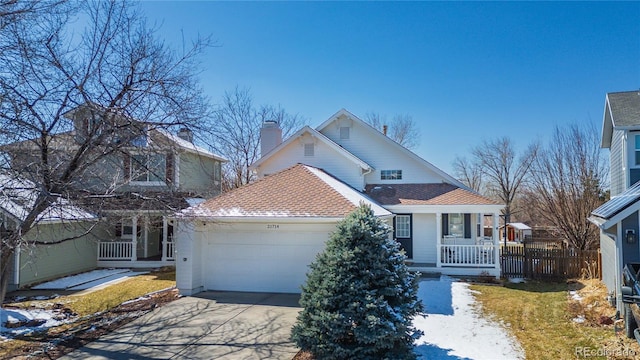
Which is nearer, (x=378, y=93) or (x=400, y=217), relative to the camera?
(x=400, y=217)

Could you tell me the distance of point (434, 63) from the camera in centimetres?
1648

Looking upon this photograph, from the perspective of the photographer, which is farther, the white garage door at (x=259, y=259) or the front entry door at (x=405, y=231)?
the front entry door at (x=405, y=231)

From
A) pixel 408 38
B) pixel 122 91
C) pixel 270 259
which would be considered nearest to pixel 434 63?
pixel 408 38

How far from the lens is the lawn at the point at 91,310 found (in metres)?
7.62

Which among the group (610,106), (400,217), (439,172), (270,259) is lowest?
(270,259)

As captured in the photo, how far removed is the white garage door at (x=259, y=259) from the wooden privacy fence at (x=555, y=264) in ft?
28.8

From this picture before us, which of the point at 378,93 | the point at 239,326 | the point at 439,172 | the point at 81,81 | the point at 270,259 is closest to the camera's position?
the point at 81,81

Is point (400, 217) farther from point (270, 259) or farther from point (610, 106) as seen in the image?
point (610, 106)

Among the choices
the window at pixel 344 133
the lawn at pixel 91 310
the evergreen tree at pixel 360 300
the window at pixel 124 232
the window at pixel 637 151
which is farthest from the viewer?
the window at pixel 124 232

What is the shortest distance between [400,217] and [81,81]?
44.3ft

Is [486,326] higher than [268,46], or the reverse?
[268,46]

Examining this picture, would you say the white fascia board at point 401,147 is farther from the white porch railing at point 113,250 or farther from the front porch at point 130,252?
the white porch railing at point 113,250

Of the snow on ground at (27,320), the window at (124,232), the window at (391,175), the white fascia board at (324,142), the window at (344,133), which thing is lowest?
the snow on ground at (27,320)

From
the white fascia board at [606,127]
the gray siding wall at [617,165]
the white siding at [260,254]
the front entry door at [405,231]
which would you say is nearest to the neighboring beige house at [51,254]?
the white siding at [260,254]
